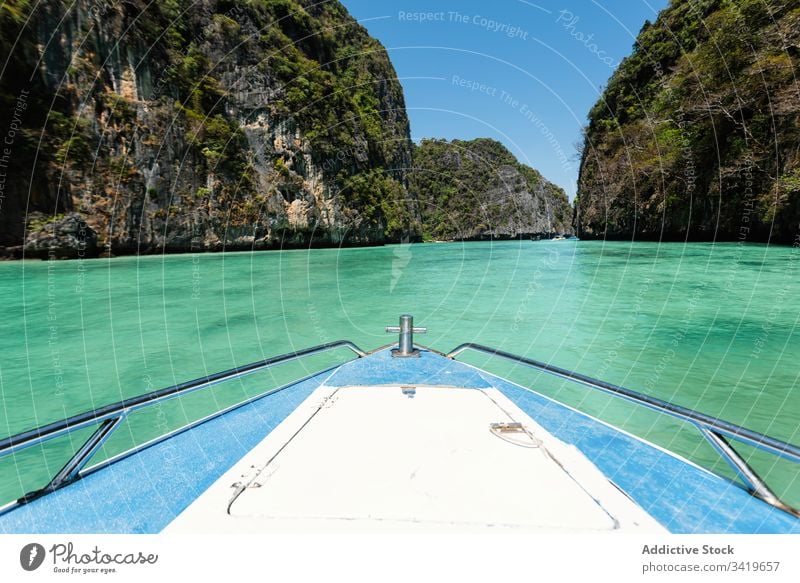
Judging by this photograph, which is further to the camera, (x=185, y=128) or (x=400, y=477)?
(x=185, y=128)

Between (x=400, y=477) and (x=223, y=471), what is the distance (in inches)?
39.3

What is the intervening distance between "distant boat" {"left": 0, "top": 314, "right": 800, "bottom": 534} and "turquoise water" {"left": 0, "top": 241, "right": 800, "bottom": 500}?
6.28 ft

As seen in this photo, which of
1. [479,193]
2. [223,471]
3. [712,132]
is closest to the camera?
[223,471]

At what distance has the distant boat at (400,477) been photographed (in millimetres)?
1192

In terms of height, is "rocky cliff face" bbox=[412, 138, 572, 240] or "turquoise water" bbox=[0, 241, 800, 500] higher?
"rocky cliff face" bbox=[412, 138, 572, 240]

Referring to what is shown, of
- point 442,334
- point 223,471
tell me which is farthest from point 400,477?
point 442,334

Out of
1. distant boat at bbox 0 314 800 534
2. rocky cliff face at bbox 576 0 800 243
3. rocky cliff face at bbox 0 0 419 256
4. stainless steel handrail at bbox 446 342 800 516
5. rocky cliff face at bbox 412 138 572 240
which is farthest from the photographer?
rocky cliff face at bbox 412 138 572 240

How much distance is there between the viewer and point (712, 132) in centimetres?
2319

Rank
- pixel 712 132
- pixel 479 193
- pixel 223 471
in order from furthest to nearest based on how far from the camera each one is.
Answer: pixel 479 193 → pixel 712 132 → pixel 223 471

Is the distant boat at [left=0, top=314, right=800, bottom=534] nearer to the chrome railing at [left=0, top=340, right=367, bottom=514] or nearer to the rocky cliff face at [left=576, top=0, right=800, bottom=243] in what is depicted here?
the chrome railing at [left=0, top=340, right=367, bottom=514]

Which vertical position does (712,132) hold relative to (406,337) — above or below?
above

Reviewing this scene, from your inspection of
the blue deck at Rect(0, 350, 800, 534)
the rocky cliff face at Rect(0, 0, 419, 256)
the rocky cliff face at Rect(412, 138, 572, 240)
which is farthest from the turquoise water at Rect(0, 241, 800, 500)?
the rocky cliff face at Rect(412, 138, 572, 240)

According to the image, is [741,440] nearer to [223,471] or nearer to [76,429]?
[223,471]

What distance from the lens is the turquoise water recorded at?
165 inches
